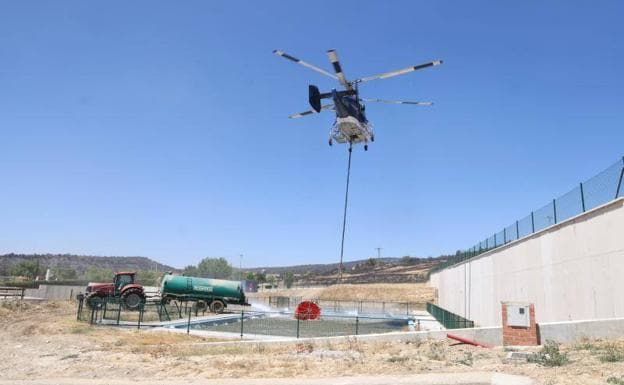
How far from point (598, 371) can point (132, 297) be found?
32.8 m

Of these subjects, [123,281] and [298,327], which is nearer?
[298,327]

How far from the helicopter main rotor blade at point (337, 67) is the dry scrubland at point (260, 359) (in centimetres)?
1969

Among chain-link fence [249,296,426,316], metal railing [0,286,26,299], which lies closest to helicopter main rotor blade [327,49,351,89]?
chain-link fence [249,296,426,316]

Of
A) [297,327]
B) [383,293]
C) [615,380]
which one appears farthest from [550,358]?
[383,293]

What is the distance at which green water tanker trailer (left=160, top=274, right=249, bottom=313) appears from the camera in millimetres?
41031

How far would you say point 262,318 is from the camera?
3672 cm

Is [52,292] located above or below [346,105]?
below

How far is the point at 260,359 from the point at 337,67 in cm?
2302

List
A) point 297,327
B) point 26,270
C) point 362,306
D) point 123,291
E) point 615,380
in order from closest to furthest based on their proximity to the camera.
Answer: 1. point 615,380
2. point 297,327
3. point 123,291
4. point 362,306
5. point 26,270

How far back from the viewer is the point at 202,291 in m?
41.7

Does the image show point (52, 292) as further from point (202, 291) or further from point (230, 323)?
point (230, 323)

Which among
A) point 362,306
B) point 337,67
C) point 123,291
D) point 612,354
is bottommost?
point 362,306

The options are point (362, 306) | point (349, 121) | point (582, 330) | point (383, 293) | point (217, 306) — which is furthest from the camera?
point (383, 293)

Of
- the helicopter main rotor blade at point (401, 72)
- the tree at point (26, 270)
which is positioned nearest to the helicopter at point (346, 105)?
the helicopter main rotor blade at point (401, 72)
